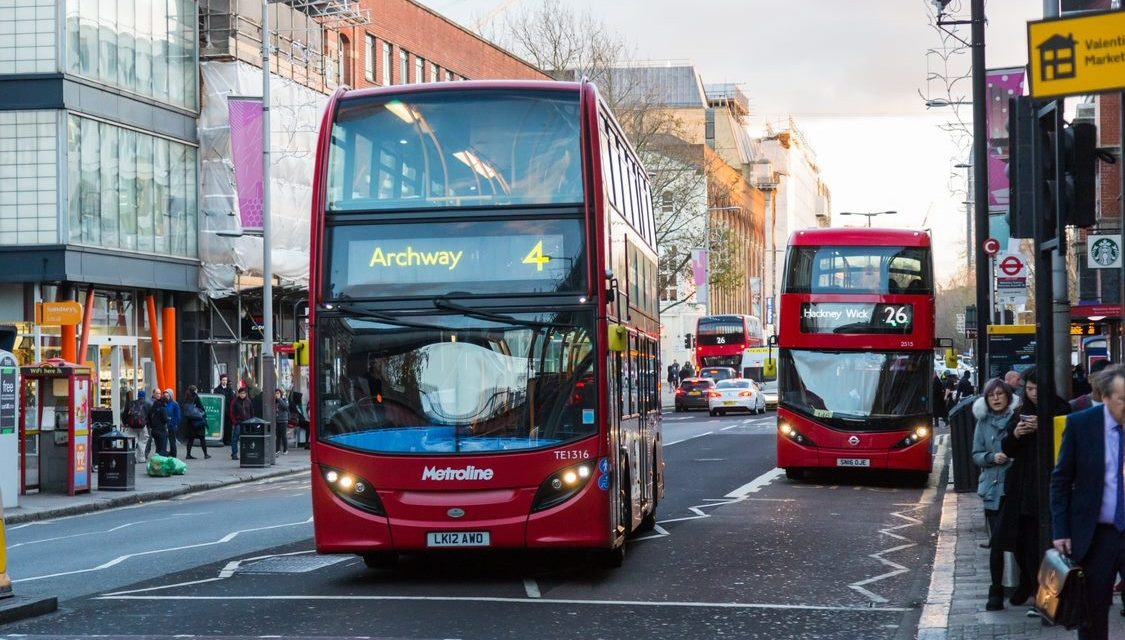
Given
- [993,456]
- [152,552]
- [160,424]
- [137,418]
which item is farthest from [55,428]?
[993,456]

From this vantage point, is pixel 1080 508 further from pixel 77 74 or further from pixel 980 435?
pixel 77 74

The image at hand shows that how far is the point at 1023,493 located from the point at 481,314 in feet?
14.1

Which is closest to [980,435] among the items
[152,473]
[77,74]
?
[152,473]

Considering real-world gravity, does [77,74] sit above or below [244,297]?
above

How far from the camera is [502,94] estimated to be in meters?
13.1

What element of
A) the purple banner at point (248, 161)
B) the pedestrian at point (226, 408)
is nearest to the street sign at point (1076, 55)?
the purple banner at point (248, 161)

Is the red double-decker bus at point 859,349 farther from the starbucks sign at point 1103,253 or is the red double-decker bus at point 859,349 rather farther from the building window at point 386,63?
the building window at point 386,63

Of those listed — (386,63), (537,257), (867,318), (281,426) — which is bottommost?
(281,426)

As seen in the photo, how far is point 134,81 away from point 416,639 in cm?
3090

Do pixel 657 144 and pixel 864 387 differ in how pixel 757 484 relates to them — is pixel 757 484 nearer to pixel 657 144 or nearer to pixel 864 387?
pixel 864 387

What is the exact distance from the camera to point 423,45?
57156 mm

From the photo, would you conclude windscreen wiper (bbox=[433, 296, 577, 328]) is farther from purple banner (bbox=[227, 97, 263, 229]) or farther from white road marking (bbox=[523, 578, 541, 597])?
purple banner (bbox=[227, 97, 263, 229])

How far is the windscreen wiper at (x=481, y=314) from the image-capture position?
12.7m

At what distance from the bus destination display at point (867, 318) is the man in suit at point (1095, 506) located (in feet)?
55.6
